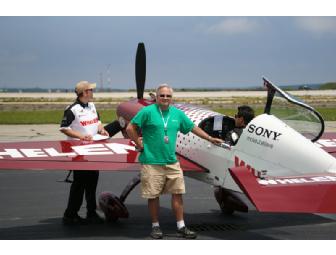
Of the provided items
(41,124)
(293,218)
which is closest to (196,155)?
(293,218)

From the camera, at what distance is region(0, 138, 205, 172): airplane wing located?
7.35 m

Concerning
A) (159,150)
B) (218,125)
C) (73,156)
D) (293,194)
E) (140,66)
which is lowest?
(293,194)

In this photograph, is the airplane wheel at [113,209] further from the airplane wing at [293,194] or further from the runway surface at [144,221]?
the airplane wing at [293,194]

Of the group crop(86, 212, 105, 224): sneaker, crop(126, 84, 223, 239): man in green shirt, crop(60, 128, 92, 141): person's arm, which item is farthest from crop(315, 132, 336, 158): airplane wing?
crop(60, 128, 92, 141): person's arm

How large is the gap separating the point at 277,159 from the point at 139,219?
2374 mm

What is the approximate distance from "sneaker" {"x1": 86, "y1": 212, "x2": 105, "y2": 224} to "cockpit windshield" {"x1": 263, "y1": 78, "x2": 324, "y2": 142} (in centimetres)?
279

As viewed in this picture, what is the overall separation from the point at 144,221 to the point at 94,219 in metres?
0.72

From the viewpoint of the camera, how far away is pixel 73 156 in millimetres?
7730

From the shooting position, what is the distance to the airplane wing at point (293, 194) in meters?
5.85

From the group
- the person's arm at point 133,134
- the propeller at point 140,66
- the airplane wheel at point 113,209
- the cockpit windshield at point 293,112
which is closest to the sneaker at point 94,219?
the airplane wheel at point 113,209

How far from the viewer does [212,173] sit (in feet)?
25.7

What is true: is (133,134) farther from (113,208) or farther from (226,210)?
(226,210)

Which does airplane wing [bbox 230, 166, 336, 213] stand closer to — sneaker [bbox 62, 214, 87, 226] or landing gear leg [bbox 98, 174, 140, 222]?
landing gear leg [bbox 98, 174, 140, 222]

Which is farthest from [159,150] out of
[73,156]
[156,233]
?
[73,156]
